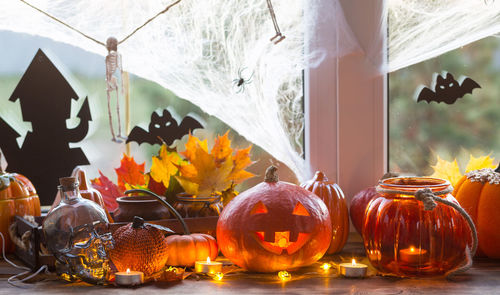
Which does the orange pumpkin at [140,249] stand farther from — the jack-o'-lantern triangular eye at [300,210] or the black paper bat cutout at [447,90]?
the black paper bat cutout at [447,90]

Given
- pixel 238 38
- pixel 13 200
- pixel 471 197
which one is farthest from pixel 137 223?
pixel 471 197

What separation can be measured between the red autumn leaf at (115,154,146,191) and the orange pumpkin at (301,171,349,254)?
49cm

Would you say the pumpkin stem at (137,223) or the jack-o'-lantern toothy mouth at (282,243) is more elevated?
the pumpkin stem at (137,223)

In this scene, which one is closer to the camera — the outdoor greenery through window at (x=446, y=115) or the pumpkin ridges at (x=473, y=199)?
the pumpkin ridges at (x=473, y=199)

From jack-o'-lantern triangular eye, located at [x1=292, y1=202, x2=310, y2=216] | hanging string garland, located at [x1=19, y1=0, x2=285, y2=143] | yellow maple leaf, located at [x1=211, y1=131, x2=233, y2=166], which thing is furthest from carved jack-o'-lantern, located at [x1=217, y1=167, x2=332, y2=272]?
hanging string garland, located at [x1=19, y1=0, x2=285, y2=143]

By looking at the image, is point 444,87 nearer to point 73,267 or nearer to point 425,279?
point 425,279

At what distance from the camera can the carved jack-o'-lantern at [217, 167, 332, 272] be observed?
1.22m

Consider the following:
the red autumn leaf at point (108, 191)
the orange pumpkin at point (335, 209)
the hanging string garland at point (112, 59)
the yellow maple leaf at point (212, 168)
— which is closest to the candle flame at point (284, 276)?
the orange pumpkin at point (335, 209)

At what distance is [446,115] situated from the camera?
1.63 metres

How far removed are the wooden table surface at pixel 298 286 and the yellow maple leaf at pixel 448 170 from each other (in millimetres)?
417

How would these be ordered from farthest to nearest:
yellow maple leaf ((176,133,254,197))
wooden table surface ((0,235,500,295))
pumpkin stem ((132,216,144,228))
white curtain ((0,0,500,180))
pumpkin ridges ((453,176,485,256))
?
white curtain ((0,0,500,180)) < yellow maple leaf ((176,133,254,197)) < pumpkin ridges ((453,176,485,256)) < pumpkin stem ((132,216,144,228)) < wooden table surface ((0,235,500,295))

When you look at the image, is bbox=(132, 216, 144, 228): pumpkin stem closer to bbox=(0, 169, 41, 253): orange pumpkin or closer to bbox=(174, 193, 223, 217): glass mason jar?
bbox=(174, 193, 223, 217): glass mason jar

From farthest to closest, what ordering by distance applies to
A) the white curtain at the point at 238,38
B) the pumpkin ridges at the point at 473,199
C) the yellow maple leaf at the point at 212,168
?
1. the white curtain at the point at 238,38
2. the yellow maple leaf at the point at 212,168
3. the pumpkin ridges at the point at 473,199

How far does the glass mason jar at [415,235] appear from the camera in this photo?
119 centimetres
